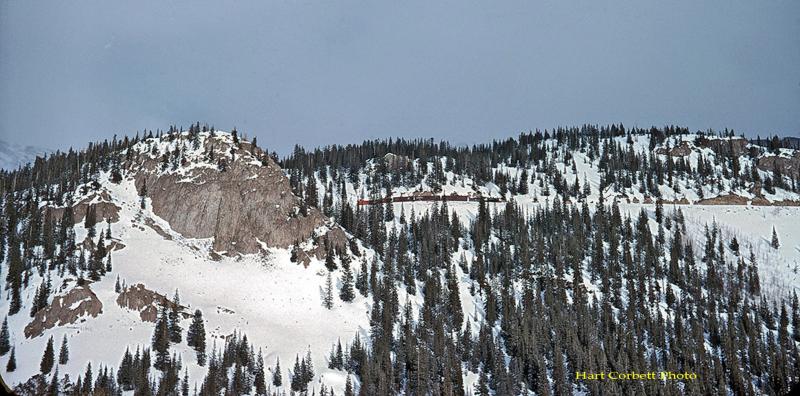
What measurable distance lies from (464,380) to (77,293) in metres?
52.7

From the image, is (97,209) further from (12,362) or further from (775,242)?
(775,242)

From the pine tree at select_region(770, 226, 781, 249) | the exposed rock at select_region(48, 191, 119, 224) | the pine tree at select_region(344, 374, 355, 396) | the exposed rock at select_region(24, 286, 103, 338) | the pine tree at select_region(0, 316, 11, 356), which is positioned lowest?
the pine tree at select_region(344, 374, 355, 396)

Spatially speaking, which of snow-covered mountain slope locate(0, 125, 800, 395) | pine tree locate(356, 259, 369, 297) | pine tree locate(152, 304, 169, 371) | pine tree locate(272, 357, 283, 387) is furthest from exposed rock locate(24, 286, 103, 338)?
pine tree locate(356, 259, 369, 297)

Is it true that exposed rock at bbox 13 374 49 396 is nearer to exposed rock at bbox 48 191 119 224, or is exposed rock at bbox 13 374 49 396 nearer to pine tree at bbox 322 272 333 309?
exposed rock at bbox 48 191 119 224

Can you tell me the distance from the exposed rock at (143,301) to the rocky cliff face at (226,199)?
21.1 m

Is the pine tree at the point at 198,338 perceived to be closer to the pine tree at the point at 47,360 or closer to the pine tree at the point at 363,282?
the pine tree at the point at 47,360

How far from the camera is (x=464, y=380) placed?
9788 centimetres

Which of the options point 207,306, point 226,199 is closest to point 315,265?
point 226,199

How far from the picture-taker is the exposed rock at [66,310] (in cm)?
8608

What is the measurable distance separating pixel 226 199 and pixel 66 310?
133 feet

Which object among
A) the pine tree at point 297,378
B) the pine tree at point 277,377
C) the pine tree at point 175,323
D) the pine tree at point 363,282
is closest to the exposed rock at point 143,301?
the pine tree at point 175,323

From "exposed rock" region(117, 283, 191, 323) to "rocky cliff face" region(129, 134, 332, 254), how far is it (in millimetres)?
21146

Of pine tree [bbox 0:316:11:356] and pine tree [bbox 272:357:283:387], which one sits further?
pine tree [bbox 272:357:283:387]

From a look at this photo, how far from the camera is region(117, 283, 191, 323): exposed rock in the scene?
3708 inches
